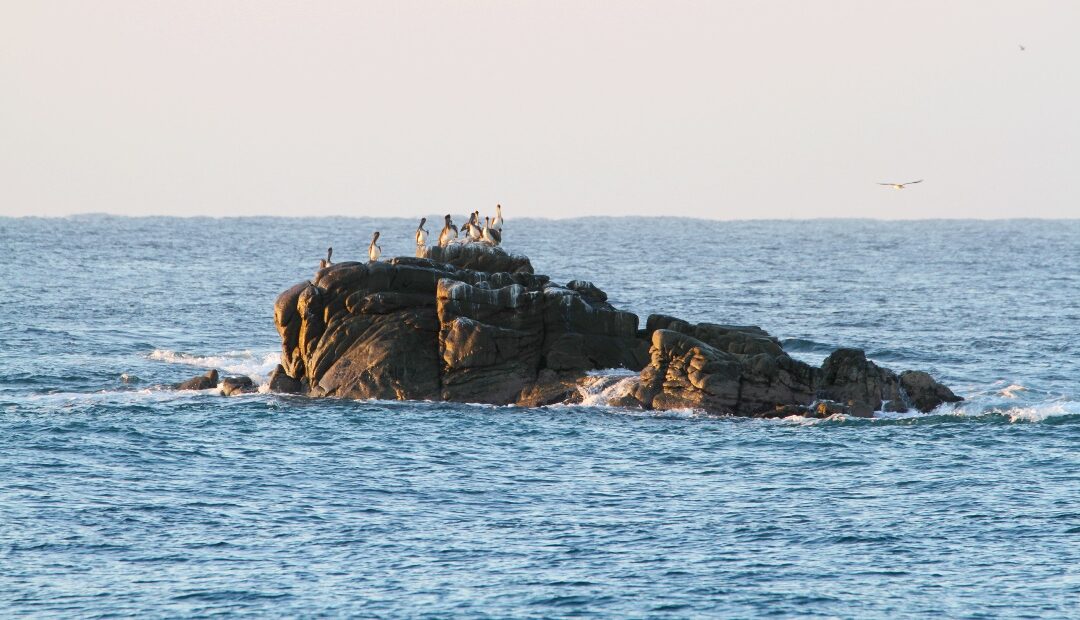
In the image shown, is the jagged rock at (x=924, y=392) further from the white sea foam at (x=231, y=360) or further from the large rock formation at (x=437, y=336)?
the white sea foam at (x=231, y=360)

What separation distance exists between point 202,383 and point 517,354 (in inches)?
456

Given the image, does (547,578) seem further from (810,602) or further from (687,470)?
(687,470)

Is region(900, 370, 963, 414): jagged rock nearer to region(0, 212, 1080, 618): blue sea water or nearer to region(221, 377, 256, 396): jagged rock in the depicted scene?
region(0, 212, 1080, 618): blue sea water

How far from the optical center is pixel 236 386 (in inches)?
1946

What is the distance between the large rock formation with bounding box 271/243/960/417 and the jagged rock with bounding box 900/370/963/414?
0.04 m

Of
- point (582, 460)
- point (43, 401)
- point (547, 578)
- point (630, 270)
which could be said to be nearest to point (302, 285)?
point (43, 401)

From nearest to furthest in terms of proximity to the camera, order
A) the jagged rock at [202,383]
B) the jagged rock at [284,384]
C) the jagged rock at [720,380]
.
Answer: the jagged rock at [720,380]
the jagged rock at [284,384]
the jagged rock at [202,383]

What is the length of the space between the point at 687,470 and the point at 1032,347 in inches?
1296

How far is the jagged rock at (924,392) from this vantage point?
46344 millimetres

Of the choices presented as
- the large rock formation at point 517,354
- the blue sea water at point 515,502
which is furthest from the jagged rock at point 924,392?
the blue sea water at point 515,502

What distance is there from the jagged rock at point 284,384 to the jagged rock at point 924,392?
20.5 m

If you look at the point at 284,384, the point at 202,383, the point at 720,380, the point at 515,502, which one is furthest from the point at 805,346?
the point at 515,502

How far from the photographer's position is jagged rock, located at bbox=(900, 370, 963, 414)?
46.3 metres

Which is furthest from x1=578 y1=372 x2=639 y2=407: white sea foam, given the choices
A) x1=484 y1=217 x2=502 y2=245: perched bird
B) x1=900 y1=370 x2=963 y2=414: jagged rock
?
x1=484 y1=217 x2=502 y2=245: perched bird
